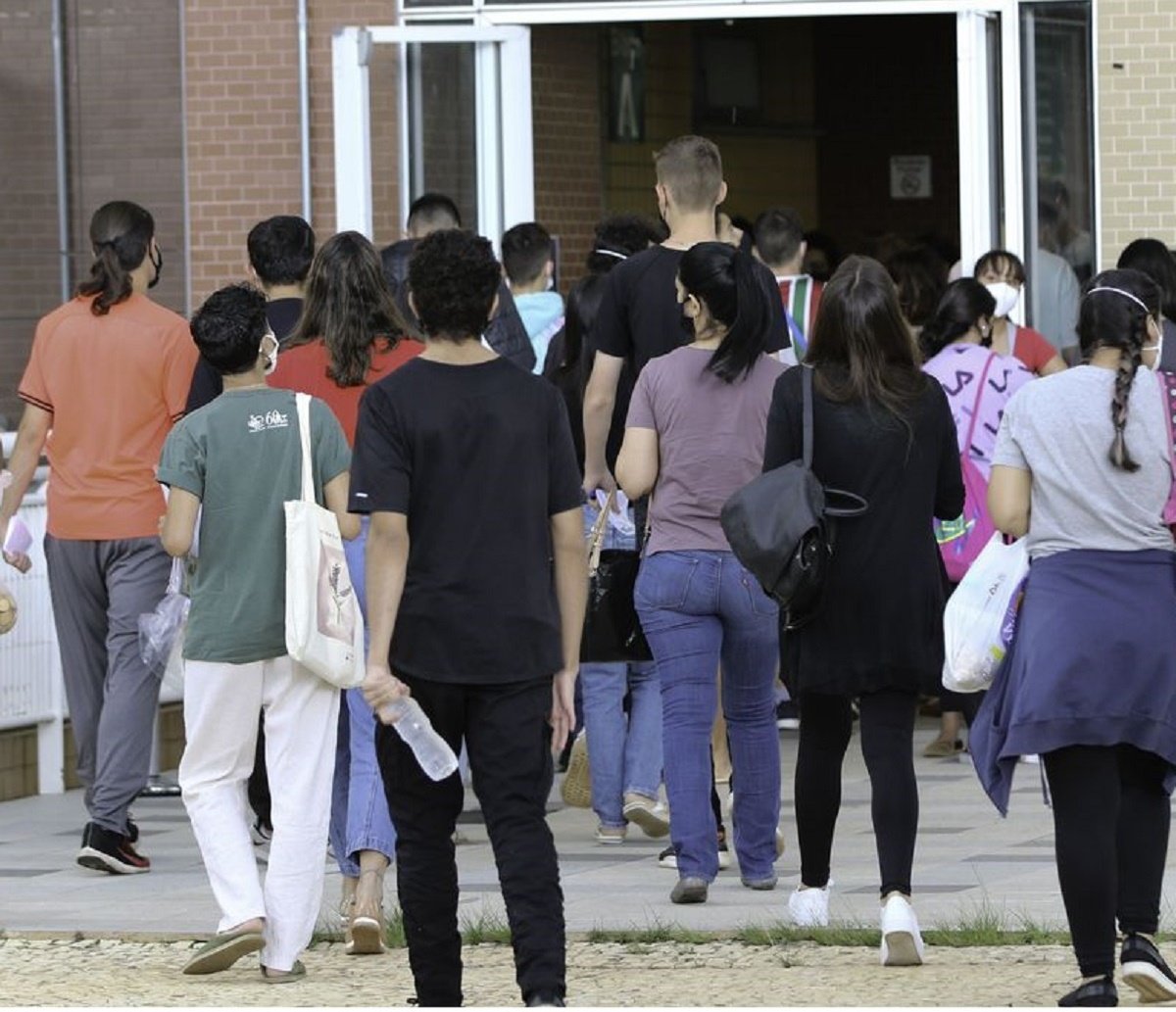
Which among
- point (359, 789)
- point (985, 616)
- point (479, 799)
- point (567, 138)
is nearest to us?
point (479, 799)

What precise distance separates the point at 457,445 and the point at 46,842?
4.39 meters

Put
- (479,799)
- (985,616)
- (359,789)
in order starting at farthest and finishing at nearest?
(359,789) < (985,616) < (479,799)

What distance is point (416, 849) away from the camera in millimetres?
→ 6004

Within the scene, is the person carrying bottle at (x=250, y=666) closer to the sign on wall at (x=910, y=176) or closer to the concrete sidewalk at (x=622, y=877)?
the concrete sidewalk at (x=622, y=877)

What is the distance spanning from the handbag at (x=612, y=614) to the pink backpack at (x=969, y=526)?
217 cm

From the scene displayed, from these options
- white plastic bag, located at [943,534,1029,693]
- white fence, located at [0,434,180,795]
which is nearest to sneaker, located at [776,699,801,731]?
white fence, located at [0,434,180,795]

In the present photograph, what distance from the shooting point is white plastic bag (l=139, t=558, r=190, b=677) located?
8727 mm

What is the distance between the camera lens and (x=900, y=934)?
6.99m

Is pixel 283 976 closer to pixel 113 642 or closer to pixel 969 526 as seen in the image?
pixel 113 642

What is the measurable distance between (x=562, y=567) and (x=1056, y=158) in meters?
8.04

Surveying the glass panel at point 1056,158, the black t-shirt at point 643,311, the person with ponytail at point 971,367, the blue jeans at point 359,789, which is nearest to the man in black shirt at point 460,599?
the blue jeans at point 359,789

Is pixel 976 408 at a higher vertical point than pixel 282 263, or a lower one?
lower

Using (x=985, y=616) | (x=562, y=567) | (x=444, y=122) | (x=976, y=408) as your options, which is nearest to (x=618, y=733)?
(x=976, y=408)

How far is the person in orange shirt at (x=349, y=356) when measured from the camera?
7.80 m
